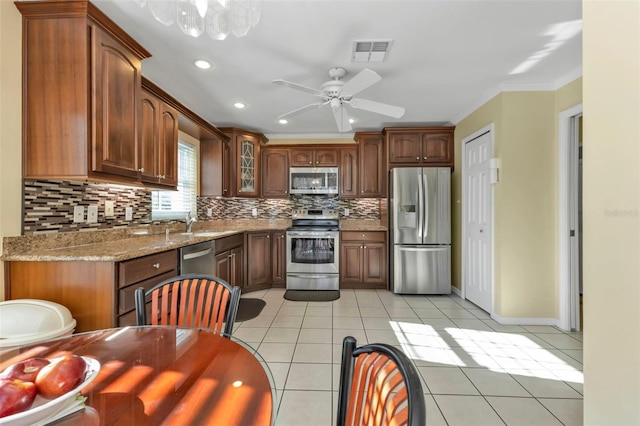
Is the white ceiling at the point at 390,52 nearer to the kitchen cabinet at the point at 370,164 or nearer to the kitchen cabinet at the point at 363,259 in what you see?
the kitchen cabinet at the point at 370,164

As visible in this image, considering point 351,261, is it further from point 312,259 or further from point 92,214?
point 92,214

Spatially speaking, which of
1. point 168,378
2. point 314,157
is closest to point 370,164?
point 314,157

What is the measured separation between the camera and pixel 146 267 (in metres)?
1.92

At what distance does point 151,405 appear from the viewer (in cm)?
65

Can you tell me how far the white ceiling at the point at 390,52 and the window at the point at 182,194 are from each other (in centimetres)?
73

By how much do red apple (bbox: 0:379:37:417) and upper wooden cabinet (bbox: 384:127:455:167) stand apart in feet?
13.4

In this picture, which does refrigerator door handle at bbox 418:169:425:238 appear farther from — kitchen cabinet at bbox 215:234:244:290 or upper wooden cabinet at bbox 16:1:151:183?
upper wooden cabinet at bbox 16:1:151:183

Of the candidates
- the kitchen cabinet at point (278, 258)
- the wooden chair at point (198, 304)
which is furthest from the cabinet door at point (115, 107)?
the kitchen cabinet at point (278, 258)

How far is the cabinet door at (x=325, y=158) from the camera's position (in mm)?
4504

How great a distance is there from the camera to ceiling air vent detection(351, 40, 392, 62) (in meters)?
2.14

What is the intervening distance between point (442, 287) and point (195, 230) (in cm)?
349

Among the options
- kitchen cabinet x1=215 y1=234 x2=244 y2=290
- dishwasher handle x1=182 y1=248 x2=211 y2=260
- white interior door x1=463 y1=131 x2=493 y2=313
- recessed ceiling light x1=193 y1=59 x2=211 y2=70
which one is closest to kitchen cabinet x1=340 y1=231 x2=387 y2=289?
white interior door x1=463 y1=131 x2=493 y2=313

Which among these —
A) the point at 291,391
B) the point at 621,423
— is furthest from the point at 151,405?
the point at 621,423

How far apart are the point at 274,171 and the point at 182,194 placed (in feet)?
4.62
